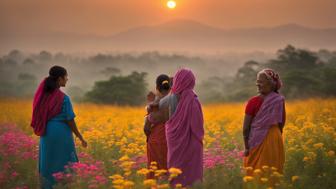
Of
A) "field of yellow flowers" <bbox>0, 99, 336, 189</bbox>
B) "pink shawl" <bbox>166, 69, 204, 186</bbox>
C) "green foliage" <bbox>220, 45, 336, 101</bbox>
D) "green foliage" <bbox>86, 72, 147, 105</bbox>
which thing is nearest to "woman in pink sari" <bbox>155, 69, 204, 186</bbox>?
"pink shawl" <bbox>166, 69, 204, 186</bbox>

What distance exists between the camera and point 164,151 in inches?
265

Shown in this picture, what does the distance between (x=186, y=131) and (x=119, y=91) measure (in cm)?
2918

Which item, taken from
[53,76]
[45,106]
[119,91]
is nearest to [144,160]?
[45,106]

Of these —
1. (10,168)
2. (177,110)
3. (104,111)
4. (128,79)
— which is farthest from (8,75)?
(177,110)

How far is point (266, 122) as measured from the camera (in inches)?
240

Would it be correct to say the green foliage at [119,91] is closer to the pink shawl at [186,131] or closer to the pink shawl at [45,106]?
the pink shawl at [45,106]

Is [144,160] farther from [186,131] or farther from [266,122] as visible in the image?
[266,122]

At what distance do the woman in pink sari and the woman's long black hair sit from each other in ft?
4.44

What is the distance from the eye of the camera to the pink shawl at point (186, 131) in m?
6.01

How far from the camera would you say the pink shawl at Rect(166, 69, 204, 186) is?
19.7ft

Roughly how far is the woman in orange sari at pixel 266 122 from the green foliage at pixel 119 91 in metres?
28.2

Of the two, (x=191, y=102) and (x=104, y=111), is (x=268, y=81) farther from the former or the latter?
(x=104, y=111)

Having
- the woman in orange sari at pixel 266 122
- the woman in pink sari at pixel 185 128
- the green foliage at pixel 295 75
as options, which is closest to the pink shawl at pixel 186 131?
the woman in pink sari at pixel 185 128

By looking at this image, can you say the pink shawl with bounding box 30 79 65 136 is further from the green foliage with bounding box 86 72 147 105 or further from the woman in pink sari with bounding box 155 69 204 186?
the green foliage with bounding box 86 72 147 105
